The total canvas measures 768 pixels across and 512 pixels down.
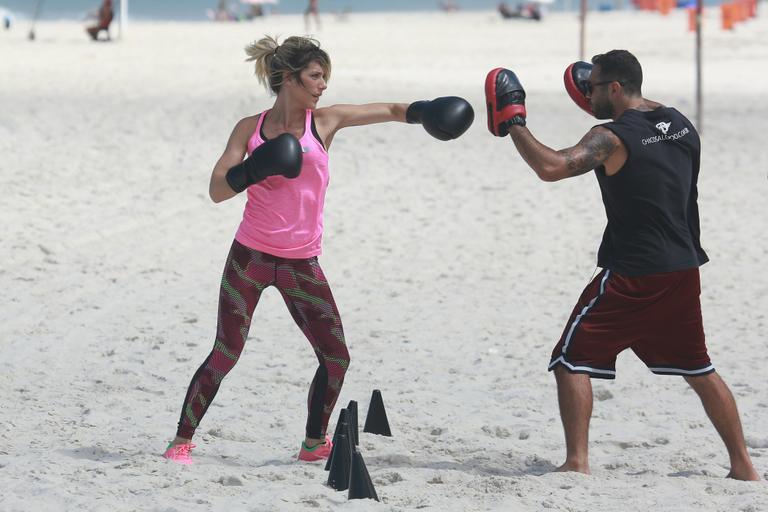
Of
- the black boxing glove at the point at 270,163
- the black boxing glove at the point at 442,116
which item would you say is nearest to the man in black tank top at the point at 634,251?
the black boxing glove at the point at 442,116

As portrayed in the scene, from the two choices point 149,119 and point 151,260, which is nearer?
point 151,260

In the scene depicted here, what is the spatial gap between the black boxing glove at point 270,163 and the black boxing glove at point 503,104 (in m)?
0.74

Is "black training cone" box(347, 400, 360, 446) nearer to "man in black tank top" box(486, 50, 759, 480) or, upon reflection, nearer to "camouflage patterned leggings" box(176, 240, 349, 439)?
"camouflage patterned leggings" box(176, 240, 349, 439)

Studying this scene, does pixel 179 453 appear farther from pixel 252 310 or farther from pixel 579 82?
pixel 579 82

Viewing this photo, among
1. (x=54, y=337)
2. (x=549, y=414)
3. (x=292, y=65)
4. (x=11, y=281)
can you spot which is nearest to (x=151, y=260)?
Result: (x=11, y=281)

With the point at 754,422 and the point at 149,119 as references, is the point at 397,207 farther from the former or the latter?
the point at 754,422

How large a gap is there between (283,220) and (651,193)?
129cm

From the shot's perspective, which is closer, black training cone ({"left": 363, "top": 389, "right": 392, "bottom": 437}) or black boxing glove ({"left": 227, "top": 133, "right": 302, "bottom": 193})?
black boxing glove ({"left": 227, "top": 133, "right": 302, "bottom": 193})

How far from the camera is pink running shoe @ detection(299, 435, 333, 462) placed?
457 cm

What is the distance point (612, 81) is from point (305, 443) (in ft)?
5.81

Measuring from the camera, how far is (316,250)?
4.30 metres

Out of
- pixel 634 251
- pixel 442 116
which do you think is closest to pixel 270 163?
pixel 442 116

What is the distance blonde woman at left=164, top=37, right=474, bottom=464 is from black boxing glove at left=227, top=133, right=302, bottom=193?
0.02 meters

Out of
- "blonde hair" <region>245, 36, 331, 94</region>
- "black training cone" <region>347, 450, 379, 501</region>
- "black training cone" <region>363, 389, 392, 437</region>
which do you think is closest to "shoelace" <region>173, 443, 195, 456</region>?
"black training cone" <region>347, 450, 379, 501</region>
